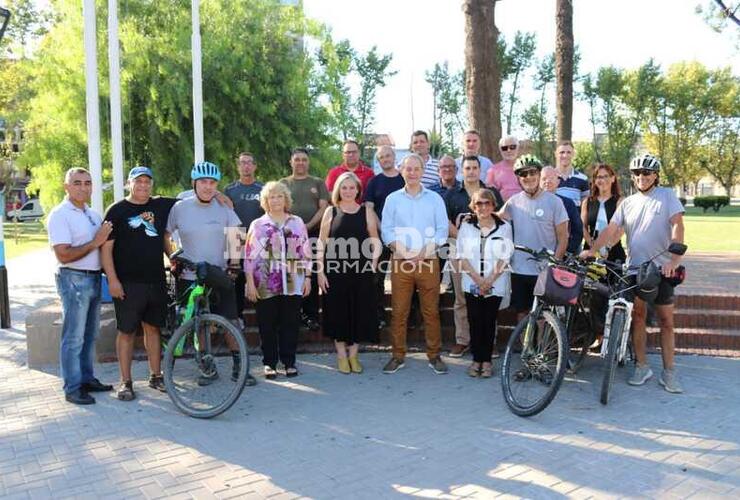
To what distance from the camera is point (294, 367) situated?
19.5 ft

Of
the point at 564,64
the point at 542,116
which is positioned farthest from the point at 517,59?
the point at 564,64

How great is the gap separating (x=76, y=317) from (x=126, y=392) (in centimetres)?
76

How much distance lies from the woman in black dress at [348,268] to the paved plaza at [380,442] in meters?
0.45

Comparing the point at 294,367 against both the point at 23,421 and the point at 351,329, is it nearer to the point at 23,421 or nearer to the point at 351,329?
the point at 351,329

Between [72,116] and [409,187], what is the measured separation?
981 cm

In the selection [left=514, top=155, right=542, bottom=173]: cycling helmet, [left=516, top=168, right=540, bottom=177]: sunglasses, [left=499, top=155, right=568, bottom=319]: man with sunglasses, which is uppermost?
[left=514, top=155, right=542, bottom=173]: cycling helmet

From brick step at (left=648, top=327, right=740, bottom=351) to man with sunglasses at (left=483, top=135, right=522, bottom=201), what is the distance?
2.15 m

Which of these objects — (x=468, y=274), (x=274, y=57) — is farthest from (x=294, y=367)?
(x=274, y=57)

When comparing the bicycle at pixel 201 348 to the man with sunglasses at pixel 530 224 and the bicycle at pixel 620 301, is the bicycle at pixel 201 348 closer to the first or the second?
the man with sunglasses at pixel 530 224

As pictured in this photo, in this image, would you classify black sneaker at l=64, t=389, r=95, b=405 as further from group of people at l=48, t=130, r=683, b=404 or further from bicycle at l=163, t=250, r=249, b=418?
bicycle at l=163, t=250, r=249, b=418

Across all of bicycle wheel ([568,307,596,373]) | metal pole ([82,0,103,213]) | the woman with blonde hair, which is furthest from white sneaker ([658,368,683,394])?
metal pole ([82,0,103,213])

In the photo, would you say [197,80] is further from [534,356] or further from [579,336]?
[534,356]

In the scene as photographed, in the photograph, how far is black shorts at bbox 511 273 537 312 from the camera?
230 inches

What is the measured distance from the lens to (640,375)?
220 inches
